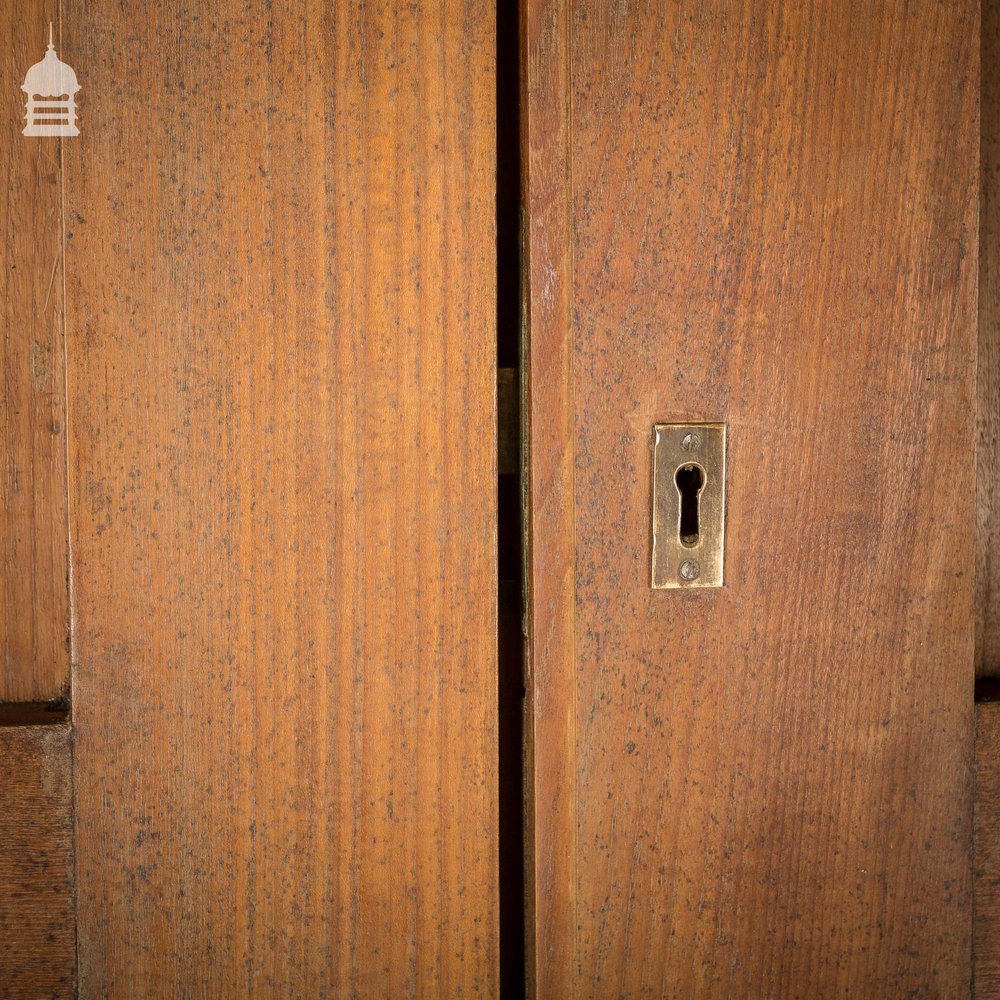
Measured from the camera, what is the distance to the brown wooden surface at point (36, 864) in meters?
0.51

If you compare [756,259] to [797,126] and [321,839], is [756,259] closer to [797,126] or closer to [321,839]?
[797,126]

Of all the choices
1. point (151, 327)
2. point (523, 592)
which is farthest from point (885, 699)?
point (151, 327)

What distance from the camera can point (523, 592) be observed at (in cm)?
54

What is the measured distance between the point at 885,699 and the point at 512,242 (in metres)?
0.39

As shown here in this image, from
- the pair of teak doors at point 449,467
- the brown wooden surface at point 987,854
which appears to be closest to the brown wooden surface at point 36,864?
the pair of teak doors at point 449,467

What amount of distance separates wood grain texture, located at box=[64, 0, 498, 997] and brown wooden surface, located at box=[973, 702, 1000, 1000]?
0.36 m

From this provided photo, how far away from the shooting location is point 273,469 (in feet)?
1.68

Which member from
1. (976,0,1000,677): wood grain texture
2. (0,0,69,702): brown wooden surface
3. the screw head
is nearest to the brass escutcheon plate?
the screw head

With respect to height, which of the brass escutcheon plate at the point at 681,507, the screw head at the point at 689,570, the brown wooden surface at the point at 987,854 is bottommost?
the brown wooden surface at the point at 987,854

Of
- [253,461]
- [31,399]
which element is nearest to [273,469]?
[253,461]

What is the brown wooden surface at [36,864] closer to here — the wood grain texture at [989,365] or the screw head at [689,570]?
the screw head at [689,570]

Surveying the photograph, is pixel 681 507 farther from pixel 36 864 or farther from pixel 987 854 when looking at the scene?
pixel 36 864

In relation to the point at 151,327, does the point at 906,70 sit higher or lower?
higher

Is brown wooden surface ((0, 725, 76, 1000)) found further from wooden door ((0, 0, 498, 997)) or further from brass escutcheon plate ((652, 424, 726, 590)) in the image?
brass escutcheon plate ((652, 424, 726, 590))
